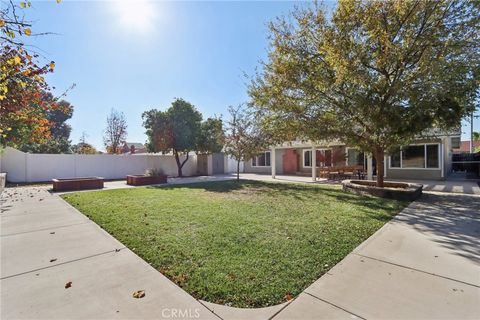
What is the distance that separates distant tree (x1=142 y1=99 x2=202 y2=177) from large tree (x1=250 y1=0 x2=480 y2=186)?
10.8 m

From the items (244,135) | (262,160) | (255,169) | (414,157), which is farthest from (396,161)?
(255,169)

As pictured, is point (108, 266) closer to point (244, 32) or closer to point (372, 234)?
point (372, 234)

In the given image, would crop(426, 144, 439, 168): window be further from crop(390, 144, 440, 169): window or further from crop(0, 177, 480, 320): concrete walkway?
crop(0, 177, 480, 320): concrete walkway

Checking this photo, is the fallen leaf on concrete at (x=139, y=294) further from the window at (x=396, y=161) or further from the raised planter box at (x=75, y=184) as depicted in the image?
the window at (x=396, y=161)

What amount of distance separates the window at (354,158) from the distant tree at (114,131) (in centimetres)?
2986

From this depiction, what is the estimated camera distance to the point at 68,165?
1797cm

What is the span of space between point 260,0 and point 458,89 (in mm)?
7490

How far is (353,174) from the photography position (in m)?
15.3

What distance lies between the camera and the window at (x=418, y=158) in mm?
13891

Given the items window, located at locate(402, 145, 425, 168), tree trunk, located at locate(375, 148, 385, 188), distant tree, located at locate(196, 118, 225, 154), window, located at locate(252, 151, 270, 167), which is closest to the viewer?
tree trunk, located at locate(375, 148, 385, 188)

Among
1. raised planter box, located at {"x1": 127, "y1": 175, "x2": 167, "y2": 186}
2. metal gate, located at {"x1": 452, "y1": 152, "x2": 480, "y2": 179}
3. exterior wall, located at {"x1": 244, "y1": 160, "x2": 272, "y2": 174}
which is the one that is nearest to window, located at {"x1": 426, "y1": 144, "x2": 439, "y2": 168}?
metal gate, located at {"x1": 452, "y1": 152, "x2": 480, "y2": 179}

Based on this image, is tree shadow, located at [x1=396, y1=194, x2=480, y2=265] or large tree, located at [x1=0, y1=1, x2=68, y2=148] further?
tree shadow, located at [x1=396, y1=194, x2=480, y2=265]

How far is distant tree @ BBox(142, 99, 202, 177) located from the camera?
19.2m

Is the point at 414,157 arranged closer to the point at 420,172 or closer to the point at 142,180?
the point at 420,172
